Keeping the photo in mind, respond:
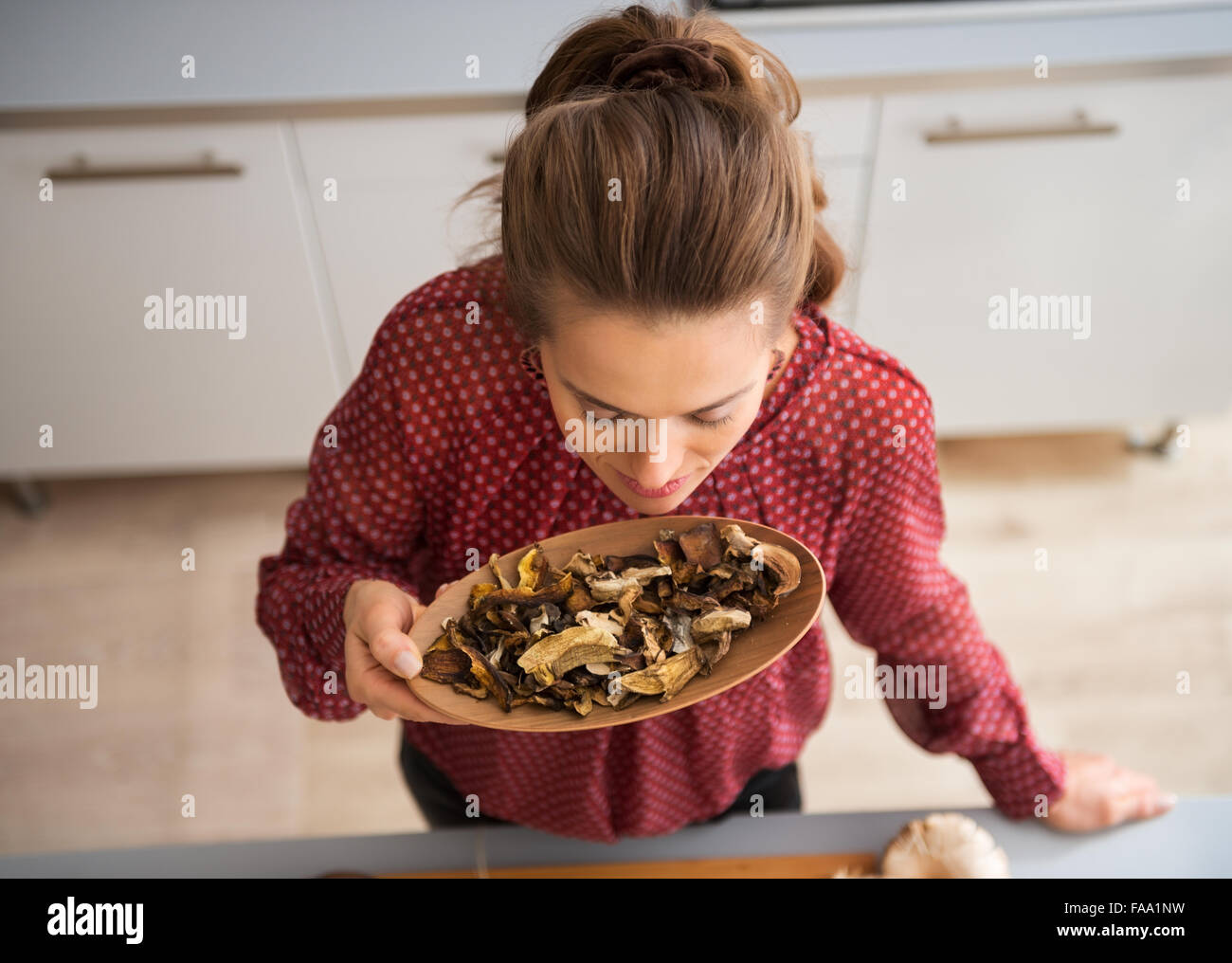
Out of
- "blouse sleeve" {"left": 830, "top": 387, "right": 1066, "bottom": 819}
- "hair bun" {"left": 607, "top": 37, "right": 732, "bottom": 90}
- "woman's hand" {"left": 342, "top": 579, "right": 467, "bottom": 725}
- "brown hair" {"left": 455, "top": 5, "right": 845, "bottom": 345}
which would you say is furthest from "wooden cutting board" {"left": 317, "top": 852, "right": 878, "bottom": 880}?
"hair bun" {"left": 607, "top": 37, "right": 732, "bottom": 90}

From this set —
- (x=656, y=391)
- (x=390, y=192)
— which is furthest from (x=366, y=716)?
(x=656, y=391)

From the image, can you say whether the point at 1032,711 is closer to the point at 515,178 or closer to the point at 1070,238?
the point at 1070,238

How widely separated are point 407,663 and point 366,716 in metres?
1.36

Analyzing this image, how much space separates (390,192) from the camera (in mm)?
1710

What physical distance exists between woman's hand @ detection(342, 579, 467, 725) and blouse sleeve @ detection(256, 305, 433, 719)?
0.22ft

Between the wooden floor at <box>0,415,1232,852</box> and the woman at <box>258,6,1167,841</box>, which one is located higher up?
the woman at <box>258,6,1167,841</box>

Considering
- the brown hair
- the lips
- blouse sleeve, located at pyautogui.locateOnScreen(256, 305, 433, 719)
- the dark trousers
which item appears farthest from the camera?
the dark trousers

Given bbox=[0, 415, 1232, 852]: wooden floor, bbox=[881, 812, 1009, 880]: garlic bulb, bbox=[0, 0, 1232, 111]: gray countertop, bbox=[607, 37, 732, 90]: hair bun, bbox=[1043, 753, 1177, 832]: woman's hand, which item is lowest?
bbox=[0, 415, 1232, 852]: wooden floor

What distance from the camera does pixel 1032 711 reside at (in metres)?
1.98

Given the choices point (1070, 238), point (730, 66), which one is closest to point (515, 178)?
point (730, 66)

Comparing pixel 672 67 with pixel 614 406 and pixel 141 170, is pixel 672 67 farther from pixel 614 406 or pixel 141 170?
pixel 141 170

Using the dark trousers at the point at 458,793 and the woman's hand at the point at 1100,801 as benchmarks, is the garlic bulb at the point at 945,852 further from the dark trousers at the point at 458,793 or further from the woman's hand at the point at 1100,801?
the dark trousers at the point at 458,793

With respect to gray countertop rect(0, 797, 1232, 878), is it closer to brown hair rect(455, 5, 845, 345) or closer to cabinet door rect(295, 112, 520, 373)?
brown hair rect(455, 5, 845, 345)

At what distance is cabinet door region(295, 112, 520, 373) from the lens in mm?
1619
